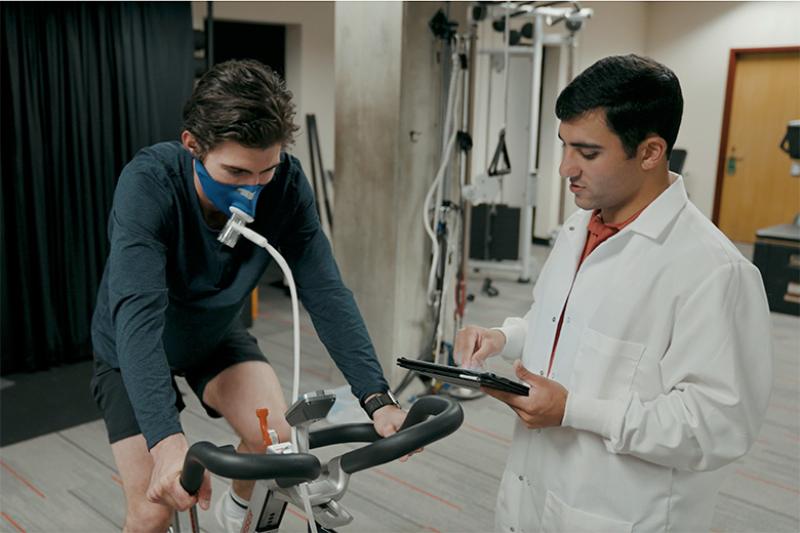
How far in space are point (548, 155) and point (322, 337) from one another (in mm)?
6103

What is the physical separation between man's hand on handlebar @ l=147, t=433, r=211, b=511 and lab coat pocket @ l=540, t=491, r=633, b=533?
0.68 metres

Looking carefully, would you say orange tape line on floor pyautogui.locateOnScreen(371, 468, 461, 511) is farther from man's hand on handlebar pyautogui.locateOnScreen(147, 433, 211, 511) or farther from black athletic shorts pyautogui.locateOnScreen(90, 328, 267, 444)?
man's hand on handlebar pyautogui.locateOnScreen(147, 433, 211, 511)

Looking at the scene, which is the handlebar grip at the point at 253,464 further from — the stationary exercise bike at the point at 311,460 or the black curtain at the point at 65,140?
the black curtain at the point at 65,140

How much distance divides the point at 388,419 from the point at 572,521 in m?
0.40

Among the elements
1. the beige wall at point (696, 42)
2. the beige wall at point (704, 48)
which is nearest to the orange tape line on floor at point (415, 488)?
the beige wall at point (696, 42)

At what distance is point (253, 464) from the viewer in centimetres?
99

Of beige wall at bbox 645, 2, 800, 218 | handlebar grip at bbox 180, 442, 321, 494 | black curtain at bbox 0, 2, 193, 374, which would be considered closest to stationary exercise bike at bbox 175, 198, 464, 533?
handlebar grip at bbox 180, 442, 321, 494

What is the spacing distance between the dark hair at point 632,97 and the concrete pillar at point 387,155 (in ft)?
6.49

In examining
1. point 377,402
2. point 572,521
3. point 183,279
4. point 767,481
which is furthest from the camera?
point 767,481

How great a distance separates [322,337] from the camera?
1705 millimetres

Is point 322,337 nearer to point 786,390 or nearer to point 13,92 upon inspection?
point 13,92

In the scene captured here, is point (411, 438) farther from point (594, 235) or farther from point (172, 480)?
point (594, 235)

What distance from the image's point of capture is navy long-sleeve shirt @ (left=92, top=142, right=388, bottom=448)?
1.36 meters

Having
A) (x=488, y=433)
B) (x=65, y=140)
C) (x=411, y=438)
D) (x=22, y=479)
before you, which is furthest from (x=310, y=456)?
(x=65, y=140)
